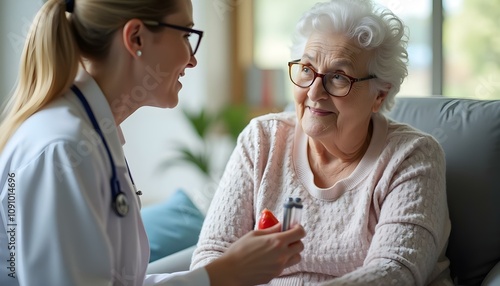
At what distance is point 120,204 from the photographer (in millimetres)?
1250

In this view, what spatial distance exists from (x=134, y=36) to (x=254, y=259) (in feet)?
Answer: 1.71

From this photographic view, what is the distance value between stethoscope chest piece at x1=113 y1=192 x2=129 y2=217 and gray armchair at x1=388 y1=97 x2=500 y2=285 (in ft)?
3.50

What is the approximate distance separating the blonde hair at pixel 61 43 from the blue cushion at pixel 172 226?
1.03 meters

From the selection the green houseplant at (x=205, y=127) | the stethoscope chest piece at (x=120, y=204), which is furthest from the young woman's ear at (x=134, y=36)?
the green houseplant at (x=205, y=127)

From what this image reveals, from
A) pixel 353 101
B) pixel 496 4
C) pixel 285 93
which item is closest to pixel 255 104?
pixel 285 93

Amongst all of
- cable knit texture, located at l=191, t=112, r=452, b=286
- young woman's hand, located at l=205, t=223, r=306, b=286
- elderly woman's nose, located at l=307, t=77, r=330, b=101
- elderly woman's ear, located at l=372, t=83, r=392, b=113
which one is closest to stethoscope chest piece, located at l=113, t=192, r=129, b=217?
young woman's hand, located at l=205, t=223, r=306, b=286

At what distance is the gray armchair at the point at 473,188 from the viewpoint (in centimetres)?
186

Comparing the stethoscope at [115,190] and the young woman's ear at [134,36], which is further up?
the young woman's ear at [134,36]

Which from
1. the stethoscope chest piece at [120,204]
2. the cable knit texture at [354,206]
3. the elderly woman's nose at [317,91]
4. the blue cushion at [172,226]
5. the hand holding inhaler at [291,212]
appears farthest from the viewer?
the blue cushion at [172,226]

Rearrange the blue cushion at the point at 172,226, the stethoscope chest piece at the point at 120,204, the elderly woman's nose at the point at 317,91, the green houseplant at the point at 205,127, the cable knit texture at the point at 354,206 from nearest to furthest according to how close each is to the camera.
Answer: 1. the stethoscope chest piece at the point at 120,204
2. the cable knit texture at the point at 354,206
3. the elderly woman's nose at the point at 317,91
4. the blue cushion at the point at 172,226
5. the green houseplant at the point at 205,127

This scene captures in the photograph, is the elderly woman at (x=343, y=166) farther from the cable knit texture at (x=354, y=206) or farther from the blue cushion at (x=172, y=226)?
the blue cushion at (x=172, y=226)

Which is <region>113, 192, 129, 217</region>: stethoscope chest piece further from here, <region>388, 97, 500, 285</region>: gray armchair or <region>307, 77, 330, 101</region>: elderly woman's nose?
<region>388, 97, 500, 285</region>: gray armchair

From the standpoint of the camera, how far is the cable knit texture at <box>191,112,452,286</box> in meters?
1.64

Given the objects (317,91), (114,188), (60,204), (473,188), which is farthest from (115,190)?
(473,188)
